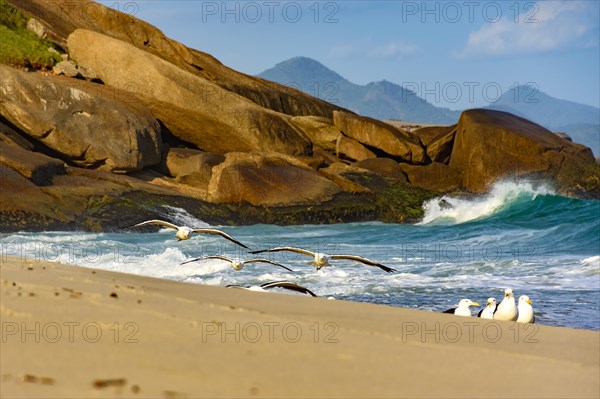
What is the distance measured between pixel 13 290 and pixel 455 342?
117 inches

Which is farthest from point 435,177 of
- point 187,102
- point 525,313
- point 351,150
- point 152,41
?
point 525,313

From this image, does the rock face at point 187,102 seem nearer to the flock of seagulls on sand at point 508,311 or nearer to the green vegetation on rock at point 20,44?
the green vegetation on rock at point 20,44

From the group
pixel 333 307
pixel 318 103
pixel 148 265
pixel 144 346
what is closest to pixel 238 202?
pixel 148 265

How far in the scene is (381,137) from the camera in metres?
36.7

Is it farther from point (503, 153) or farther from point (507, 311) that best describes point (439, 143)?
point (507, 311)

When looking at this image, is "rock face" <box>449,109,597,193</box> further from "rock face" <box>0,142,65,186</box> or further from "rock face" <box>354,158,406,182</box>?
"rock face" <box>0,142,65,186</box>

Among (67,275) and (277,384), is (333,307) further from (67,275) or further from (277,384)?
(277,384)

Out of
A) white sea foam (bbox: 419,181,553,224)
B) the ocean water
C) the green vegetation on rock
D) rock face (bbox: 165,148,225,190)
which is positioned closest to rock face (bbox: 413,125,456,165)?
white sea foam (bbox: 419,181,553,224)

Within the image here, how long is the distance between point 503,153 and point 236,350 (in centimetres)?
3192

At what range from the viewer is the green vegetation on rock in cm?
3350

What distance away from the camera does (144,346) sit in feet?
17.3

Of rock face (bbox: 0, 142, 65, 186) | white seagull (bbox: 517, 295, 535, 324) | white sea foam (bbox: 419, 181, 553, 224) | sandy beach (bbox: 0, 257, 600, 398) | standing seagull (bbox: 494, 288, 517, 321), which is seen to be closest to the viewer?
sandy beach (bbox: 0, 257, 600, 398)

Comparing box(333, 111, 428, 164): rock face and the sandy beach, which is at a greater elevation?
box(333, 111, 428, 164): rock face

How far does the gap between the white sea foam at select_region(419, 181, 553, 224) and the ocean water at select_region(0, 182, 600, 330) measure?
5cm
